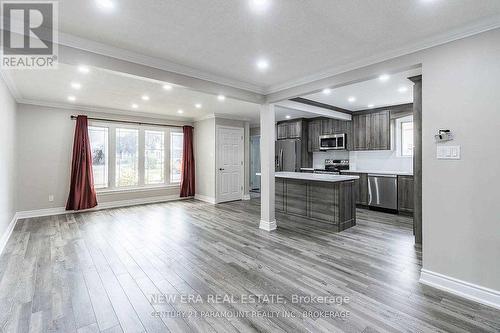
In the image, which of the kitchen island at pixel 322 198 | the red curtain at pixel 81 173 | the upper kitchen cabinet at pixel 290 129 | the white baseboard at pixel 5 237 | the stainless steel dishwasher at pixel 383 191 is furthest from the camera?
the upper kitchen cabinet at pixel 290 129

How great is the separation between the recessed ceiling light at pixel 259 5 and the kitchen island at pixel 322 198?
2.89 meters

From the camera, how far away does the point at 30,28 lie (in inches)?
86.0

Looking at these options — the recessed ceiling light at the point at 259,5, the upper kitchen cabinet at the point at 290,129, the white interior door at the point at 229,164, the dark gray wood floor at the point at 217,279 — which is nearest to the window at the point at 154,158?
the white interior door at the point at 229,164

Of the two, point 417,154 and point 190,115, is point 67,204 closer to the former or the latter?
point 190,115

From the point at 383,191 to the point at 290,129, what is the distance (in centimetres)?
327

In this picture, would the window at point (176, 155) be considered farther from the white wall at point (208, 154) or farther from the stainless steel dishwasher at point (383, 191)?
the stainless steel dishwasher at point (383, 191)

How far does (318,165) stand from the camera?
745 cm

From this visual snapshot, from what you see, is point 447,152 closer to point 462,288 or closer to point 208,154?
point 462,288

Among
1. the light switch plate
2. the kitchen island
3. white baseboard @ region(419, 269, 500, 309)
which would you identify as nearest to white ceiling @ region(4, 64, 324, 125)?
the kitchen island

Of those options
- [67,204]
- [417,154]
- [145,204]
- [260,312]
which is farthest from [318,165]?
[67,204]

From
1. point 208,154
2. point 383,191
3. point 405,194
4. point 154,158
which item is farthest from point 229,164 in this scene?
point 405,194

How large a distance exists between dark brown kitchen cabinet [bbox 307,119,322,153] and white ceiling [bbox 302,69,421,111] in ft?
4.04

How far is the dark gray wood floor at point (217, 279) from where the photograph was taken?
1.89m

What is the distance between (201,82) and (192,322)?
288cm
